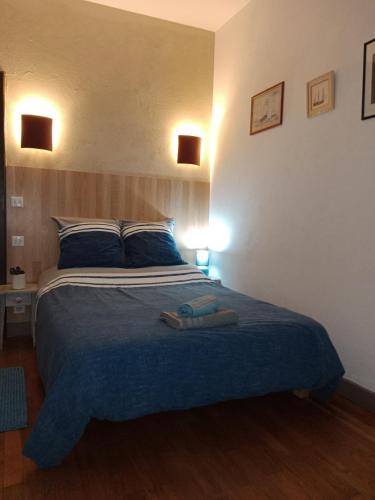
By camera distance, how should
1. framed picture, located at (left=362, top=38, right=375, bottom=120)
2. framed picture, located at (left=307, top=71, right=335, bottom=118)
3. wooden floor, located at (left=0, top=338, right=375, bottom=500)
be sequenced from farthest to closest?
framed picture, located at (left=307, top=71, right=335, bottom=118) < framed picture, located at (left=362, top=38, right=375, bottom=120) < wooden floor, located at (left=0, top=338, right=375, bottom=500)

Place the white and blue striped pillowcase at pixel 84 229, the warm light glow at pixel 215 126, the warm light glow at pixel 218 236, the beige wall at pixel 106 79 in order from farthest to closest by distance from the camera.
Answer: the warm light glow at pixel 215 126
the warm light glow at pixel 218 236
the beige wall at pixel 106 79
the white and blue striped pillowcase at pixel 84 229

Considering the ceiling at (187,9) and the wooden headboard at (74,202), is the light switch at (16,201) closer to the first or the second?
the wooden headboard at (74,202)

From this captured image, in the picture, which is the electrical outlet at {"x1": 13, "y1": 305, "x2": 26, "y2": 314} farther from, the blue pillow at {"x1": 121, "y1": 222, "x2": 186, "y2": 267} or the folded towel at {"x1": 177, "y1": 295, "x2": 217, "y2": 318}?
the folded towel at {"x1": 177, "y1": 295, "x2": 217, "y2": 318}

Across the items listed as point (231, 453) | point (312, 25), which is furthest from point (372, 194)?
point (231, 453)

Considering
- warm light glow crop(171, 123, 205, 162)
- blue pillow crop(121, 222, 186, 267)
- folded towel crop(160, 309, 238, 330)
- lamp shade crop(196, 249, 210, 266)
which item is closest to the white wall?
lamp shade crop(196, 249, 210, 266)

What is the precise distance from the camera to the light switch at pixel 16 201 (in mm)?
3193

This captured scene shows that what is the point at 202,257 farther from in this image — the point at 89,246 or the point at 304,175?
the point at 304,175

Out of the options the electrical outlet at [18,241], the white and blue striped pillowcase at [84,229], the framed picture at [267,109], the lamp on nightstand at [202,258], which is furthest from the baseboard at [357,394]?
the electrical outlet at [18,241]

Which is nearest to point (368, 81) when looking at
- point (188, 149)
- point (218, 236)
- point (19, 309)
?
point (188, 149)

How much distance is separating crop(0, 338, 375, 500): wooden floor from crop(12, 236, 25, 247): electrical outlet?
4.75ft

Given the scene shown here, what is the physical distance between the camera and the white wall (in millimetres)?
2262

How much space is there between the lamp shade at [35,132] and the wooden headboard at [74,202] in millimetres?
218

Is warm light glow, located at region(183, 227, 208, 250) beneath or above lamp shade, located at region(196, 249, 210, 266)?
above

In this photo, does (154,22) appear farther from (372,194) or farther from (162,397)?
(162,397)
